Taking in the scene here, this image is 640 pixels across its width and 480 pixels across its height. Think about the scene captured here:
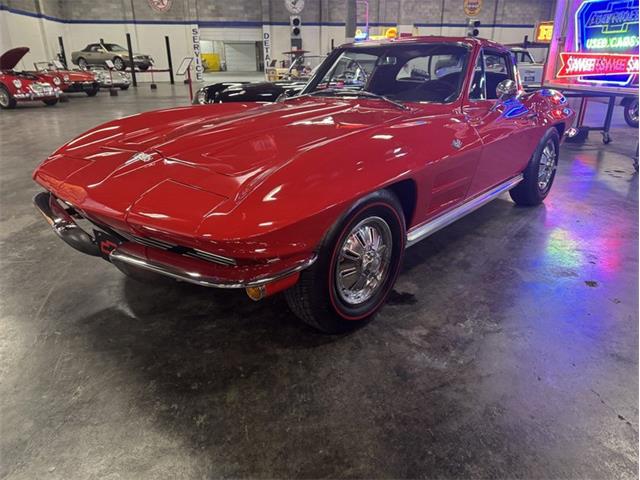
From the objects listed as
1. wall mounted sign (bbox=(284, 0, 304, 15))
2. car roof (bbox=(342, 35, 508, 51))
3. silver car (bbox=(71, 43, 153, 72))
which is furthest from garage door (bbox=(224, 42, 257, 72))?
car roof (bbox=(342, 35, 508, 51))

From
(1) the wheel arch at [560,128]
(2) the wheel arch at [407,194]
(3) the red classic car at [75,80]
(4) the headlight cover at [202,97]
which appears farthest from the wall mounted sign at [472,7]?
(2) the wheel arch at [407,194]

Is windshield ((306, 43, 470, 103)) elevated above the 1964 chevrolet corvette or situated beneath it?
elevated above

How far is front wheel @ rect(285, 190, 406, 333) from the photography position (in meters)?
1.82

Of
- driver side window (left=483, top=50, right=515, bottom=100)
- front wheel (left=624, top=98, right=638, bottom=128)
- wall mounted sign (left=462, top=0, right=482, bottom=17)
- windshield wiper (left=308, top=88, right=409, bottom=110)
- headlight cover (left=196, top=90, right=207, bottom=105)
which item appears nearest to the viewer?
windshield wiper (left=308, top=88, right=409, bottom=110)

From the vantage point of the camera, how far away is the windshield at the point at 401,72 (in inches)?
113

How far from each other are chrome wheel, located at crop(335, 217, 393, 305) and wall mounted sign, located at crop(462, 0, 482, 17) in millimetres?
26520

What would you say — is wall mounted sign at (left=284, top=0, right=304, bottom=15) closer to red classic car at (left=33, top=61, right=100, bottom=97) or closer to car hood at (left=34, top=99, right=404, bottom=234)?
red classic car at (left=33, top=61, right=100, bottom=97)

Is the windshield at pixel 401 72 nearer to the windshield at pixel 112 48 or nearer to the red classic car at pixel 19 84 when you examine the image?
the red classic car at pixel 19 84

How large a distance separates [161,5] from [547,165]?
81.7 feet

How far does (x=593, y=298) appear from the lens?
2.46m

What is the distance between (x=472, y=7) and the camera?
24.0m

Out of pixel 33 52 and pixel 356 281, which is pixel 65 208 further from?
pixel 33 52

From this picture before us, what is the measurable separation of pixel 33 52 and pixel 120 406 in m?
22.4

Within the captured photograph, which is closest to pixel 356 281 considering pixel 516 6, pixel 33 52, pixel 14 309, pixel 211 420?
pixel 211 420
